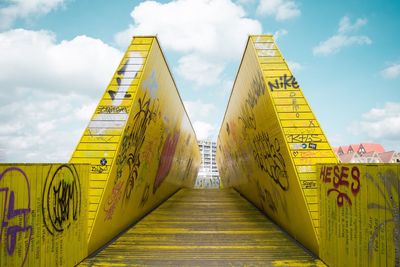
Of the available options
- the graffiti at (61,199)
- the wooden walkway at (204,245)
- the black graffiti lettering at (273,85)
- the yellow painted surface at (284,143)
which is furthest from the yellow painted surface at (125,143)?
the black graffiti lettering at (273,85)

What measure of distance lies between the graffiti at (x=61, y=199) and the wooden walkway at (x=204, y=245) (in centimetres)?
88

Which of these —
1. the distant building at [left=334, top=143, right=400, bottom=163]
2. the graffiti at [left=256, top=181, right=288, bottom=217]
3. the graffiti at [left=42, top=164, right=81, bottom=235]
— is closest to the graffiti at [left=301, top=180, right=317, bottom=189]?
the graffiti at [left=256, top=181, right=288, bottom=217]

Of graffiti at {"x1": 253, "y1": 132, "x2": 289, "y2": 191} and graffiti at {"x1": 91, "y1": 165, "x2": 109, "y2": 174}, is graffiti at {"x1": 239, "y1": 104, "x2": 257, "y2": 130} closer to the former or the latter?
graffiti at {"x1": 253, "y1": 132, "x2": 289, "y2": 191}

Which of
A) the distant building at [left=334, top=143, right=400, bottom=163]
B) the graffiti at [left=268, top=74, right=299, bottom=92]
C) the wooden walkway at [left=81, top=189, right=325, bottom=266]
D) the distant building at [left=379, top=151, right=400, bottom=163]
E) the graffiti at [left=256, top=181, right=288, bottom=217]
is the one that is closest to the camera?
the wooden walkway at [left=81, top=189, right=325, bottom=266]

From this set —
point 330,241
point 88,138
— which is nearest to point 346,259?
point 330,241

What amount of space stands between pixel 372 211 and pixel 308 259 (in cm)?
170

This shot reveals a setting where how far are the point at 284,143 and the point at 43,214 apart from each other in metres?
4.14

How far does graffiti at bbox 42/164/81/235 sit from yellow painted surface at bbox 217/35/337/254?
3.69 m

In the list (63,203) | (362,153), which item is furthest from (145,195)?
(362,153)

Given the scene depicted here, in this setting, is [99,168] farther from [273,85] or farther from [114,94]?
[273,85]

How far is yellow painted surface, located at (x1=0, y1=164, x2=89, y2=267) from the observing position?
2740mm

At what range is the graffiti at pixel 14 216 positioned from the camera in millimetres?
2688

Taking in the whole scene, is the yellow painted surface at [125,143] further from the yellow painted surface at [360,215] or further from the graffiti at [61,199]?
the yellow painted surface at [360,215]

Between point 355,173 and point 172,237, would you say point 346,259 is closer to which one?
point 355,173
